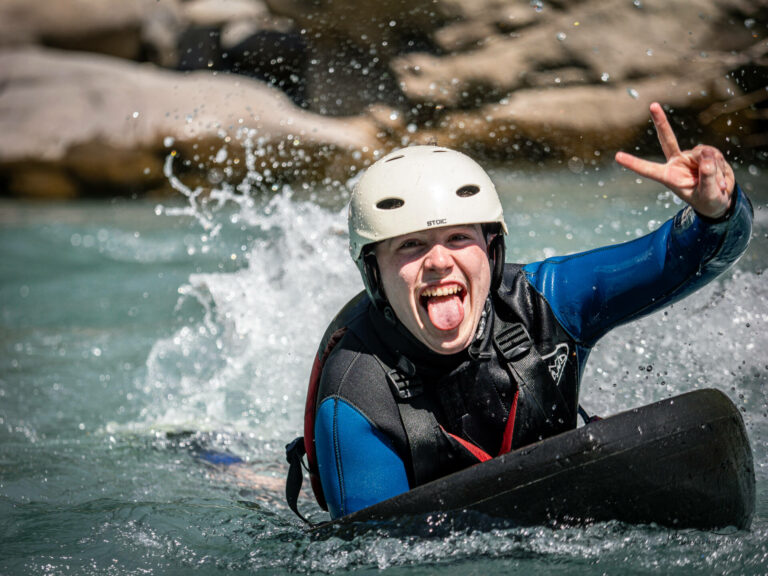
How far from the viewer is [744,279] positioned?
439cm

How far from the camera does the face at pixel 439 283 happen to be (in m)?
2.41

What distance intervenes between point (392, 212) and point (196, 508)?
135 centimetres

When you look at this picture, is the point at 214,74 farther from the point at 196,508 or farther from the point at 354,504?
the point at 354,504

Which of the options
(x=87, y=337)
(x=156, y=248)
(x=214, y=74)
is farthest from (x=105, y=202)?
(x=87, y=337)

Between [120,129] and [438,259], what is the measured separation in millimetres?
8384

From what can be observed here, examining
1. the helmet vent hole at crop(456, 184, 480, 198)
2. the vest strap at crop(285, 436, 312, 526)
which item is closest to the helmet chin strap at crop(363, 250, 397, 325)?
the helmet vent hole at crop(456, 184, 480, 198)

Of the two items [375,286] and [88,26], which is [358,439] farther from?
[88,26]

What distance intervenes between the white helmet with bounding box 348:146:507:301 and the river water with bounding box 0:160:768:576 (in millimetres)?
820

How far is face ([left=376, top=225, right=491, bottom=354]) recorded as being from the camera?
2410 millimetres

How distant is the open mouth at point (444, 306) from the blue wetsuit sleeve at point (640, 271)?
1.17 ft

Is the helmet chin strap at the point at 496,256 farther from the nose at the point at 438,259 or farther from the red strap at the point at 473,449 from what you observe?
the red strap at the point at 473,449

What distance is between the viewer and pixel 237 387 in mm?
4613

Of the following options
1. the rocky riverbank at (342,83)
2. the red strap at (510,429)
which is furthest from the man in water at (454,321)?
the rocky riverbank at (342,83)

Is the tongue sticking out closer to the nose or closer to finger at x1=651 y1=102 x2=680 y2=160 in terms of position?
the nose
